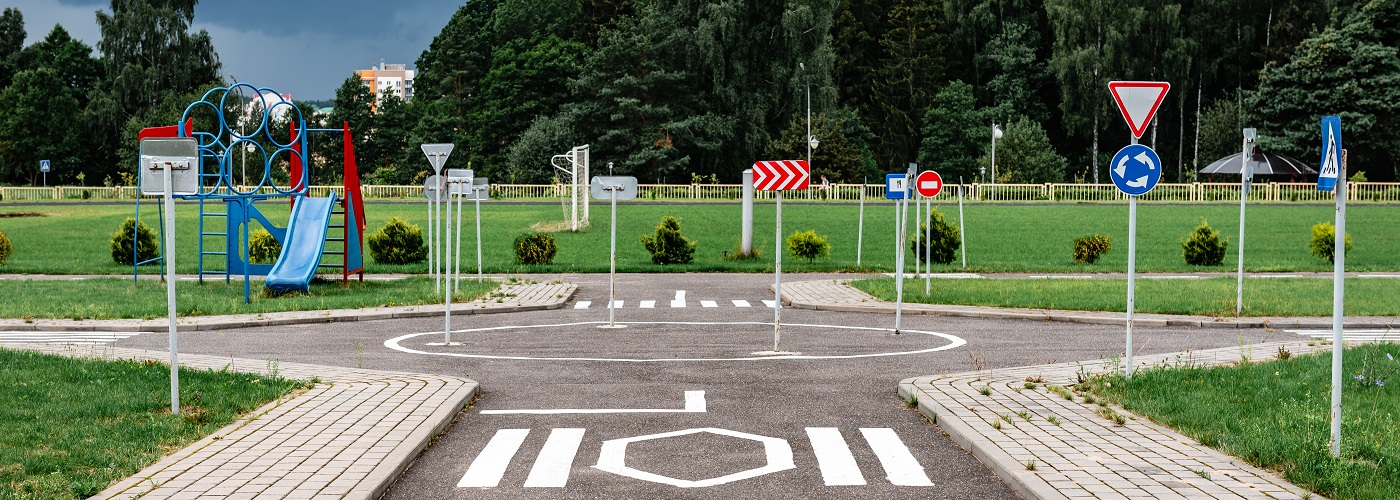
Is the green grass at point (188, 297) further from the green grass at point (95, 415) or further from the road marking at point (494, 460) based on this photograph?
the road marking at point (494, 460)

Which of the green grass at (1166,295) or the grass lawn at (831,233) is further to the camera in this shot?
the grass lawn at (831,233)

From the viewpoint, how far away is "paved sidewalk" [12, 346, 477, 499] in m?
6.69

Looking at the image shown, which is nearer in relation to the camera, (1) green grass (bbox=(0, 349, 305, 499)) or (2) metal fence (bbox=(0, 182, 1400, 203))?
(1) green grass (bbox=(0, 349, 305, 499))

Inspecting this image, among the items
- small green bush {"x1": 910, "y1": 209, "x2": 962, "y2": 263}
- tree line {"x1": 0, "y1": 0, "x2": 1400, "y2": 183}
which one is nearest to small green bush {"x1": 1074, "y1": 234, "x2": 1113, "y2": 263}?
small green bush {"x1": 910, "y1": 209, "x2": 962, "y2": 263}

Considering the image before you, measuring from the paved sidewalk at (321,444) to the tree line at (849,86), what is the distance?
2255 inches

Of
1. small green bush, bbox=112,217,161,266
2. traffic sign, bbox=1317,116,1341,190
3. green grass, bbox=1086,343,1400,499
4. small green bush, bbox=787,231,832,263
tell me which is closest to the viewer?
green grass, bbox=1086,343,1400,499

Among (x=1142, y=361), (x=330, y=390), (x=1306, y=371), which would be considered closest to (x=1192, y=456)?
(x=1306, y=371)

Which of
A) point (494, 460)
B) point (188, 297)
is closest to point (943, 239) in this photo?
point (188, 297)

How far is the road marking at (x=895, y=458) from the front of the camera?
7.40 metres

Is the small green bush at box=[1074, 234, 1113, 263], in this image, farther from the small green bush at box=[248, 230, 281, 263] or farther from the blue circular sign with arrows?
the blue circular sign with arrows

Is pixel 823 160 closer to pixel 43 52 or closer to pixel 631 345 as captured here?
pixel 631 345

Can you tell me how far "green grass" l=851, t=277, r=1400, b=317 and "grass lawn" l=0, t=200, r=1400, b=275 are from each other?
4.87 meters

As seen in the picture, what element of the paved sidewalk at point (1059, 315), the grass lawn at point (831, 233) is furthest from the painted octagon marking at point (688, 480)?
the grass lawn at point (831, 233)

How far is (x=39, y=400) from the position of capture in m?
9.63
